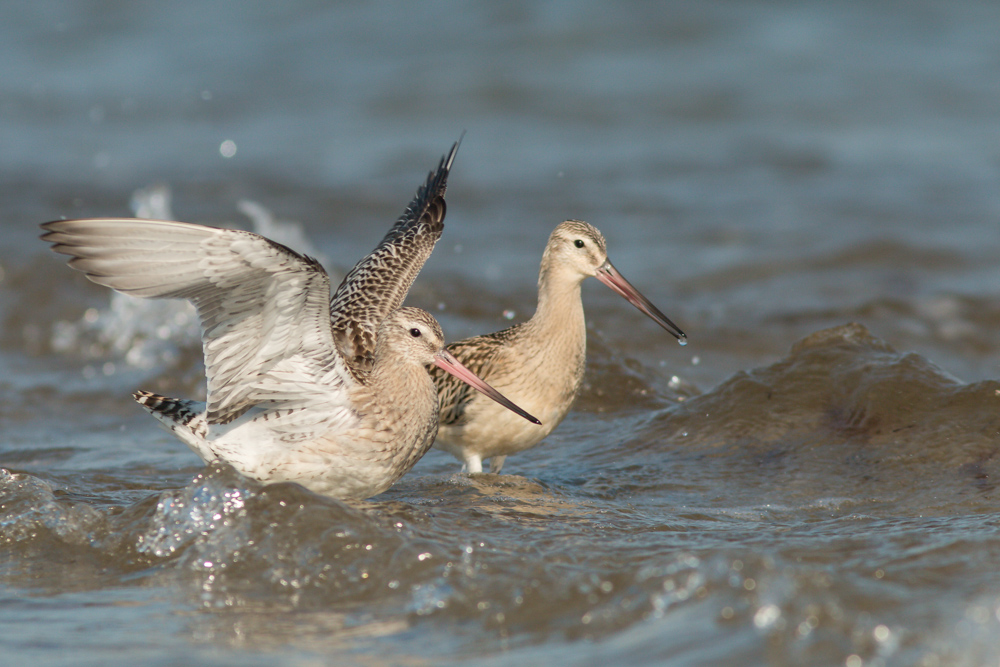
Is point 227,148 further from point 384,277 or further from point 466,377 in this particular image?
point 466,377

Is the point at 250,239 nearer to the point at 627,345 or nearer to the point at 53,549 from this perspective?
the point at 53,549

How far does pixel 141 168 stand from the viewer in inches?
512

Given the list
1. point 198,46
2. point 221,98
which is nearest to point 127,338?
point 221,98

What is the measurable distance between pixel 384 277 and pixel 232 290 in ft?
5.83

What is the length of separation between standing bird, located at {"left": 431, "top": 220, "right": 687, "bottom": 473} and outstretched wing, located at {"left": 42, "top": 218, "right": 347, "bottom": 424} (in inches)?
35.4

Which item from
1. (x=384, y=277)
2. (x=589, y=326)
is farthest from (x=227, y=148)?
(x=384, y=277)

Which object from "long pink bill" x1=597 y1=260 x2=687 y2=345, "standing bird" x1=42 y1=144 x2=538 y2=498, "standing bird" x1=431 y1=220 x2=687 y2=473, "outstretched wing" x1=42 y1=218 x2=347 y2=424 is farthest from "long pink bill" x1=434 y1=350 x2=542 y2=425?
"long pink bill" x1=597 y1=260 x2=687 y2=345

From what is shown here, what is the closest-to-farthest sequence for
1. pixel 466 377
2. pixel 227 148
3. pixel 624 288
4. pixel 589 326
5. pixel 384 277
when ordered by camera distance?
1. pixel 466 377
2. pixel 624 288
3. pixel 384 277
4. pixel 589 326
5. pixel 227 148

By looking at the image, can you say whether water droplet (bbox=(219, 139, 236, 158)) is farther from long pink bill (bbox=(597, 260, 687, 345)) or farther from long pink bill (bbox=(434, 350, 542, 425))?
long pink bill (bbox=(434, 350, 542, 425))

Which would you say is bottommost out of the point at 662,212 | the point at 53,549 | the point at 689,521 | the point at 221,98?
the point at 53,549

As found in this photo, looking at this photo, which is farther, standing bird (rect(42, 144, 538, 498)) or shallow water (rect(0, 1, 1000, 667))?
standing bird (rect(42, 144, 538, 498))

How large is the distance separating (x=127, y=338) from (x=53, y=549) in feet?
13.2

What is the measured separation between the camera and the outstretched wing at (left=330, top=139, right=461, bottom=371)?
5.46 metres

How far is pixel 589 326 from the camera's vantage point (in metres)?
7.72
